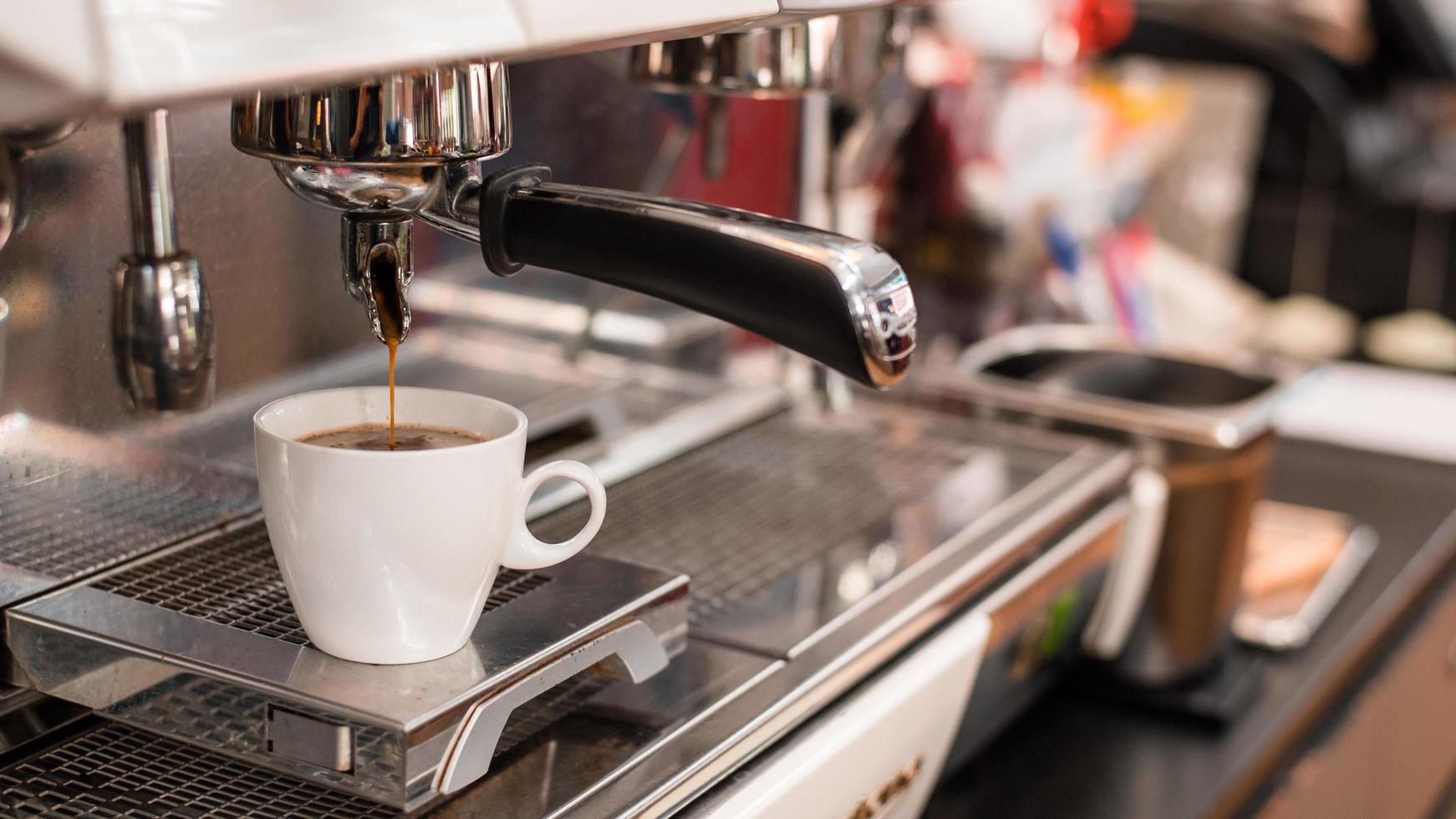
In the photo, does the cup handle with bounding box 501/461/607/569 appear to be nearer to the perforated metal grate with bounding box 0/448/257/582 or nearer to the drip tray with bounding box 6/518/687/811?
the drip tray with bounding box 6/518/687/811

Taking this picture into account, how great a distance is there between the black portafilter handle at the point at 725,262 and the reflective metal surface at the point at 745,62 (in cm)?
20

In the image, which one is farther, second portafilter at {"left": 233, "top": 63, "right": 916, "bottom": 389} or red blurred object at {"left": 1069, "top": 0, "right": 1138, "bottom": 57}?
red blurred object at {"left": 1069, "top": 0, "right": 1138, "bottom": 57}

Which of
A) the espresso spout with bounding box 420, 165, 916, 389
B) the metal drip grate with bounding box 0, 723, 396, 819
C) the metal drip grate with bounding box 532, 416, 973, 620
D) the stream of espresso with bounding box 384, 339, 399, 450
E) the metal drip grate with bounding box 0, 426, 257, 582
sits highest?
the espresso spout with bounding box 420, 165, 916, 389

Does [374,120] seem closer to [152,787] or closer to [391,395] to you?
[391,395]

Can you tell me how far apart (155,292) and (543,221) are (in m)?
0.13

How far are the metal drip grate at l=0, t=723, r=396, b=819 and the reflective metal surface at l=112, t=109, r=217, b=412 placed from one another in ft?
0.40

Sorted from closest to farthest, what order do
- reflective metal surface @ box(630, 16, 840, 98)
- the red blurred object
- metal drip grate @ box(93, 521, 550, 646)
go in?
metal drip grate @ box(93, 521, 550, 646), reflective metal surface @ box(630, 16, 840, 98), the red blurred object

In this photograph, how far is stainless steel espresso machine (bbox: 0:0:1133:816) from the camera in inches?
16.9

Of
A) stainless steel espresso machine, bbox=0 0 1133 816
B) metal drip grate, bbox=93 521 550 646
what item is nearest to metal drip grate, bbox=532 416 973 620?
stainless steel espresso machine, bbox=0 0 1133 816

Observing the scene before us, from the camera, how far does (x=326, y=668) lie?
1.59 feet

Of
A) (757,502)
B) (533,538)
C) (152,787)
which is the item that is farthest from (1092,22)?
(152,787)

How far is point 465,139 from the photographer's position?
0.45 metres

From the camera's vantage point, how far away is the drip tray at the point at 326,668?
1.52 feet

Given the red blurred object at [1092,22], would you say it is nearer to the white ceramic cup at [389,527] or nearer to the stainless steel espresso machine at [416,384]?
the stainless steel espresso machine at [416,384]
